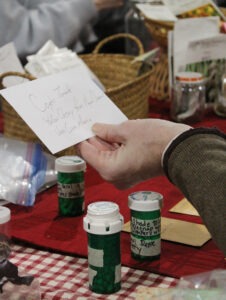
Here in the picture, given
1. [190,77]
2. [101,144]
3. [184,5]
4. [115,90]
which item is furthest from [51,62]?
[101,144]

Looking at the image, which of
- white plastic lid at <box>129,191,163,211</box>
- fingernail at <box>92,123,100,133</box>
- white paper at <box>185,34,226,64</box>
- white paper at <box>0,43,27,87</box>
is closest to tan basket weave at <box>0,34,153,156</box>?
white paper at <box>0,43,27,87</box>

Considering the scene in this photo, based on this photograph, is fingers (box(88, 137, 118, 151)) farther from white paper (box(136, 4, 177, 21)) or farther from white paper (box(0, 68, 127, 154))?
white paper (box(136, 4, 177, 21))

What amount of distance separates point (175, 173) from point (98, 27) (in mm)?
2154

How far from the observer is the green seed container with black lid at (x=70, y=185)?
1.26 metres

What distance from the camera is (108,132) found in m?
1.14

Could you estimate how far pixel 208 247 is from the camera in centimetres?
114

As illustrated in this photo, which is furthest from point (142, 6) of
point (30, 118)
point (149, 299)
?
point (149, 299)

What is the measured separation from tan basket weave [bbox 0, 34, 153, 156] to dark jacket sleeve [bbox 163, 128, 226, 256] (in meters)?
0.59

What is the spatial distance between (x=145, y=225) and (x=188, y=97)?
0.81 meters

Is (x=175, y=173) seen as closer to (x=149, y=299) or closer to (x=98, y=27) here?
(x=149, y=299)

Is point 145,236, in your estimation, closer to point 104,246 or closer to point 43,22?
point 104,246

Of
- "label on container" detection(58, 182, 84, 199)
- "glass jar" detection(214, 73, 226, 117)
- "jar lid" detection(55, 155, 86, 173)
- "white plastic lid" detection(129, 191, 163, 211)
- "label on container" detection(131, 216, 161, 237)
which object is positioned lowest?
"glass jar" detection(214, 73, 226, 117)

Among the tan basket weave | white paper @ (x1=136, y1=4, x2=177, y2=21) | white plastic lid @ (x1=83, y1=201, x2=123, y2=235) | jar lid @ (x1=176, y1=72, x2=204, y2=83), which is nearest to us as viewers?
white plastic lid @ (x1=83, y1=201, x2=123, y2=235)

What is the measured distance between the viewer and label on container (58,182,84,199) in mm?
1267
